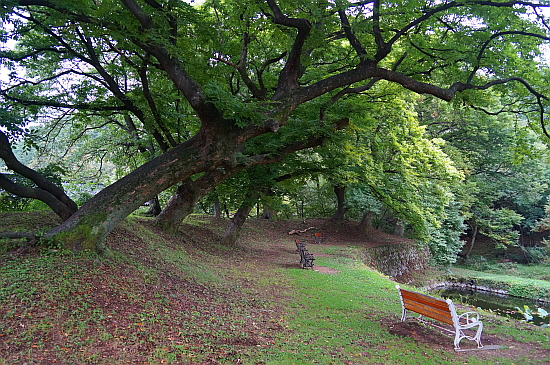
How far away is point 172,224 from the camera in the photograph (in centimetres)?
1211

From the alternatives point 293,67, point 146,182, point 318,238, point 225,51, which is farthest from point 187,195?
point 318,238

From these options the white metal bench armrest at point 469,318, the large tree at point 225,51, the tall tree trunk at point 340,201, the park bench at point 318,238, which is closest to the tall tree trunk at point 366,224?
the tall tree trunk at point 340,201

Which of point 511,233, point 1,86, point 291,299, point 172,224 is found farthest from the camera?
point 511,233

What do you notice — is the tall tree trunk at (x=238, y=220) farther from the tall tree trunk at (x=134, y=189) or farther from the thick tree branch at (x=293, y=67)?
the thick tree branch at (x=293, y=67)

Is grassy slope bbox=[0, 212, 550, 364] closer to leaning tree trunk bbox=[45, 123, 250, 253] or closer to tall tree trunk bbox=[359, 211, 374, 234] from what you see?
leaning tree trunk bbox=[45, 123, 250, 253]

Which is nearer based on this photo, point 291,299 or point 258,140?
point 291,299

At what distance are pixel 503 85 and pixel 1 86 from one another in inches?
482

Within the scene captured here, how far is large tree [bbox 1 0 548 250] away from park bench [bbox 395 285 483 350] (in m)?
4.25

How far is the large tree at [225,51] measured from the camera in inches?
289

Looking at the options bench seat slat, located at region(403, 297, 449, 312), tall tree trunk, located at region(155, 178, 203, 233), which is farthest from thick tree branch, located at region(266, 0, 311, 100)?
bench seat slat, located at region(403, 297, 449, 312)

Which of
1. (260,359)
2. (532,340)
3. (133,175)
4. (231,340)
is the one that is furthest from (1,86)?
(532,340)

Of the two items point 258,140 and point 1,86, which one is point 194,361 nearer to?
point 1,86

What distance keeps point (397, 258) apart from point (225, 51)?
16436mm

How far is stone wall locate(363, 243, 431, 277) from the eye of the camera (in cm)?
2006
